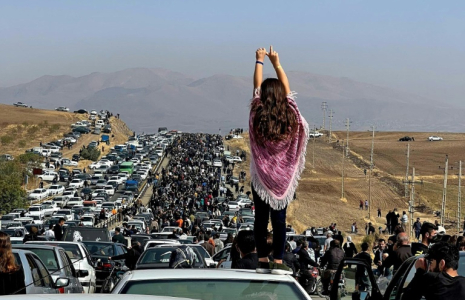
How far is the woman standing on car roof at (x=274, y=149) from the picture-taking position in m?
6.95

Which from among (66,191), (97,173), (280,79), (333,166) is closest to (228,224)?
(66,191)

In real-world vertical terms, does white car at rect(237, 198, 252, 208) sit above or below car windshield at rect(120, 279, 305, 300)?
below

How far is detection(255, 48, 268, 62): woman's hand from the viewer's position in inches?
283

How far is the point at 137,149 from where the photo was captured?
6427 inches

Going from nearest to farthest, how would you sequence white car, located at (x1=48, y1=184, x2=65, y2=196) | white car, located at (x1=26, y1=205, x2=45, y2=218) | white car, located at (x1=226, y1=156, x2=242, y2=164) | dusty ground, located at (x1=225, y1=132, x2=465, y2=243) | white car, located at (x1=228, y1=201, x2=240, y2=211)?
white car, located at (x1=26, y1=205, x2=45, y2=218) < white car, located at (x1=228, y1=201, x2=240, y2=211) < dusty ground, located at (x1=225, y1=132, x2=465, y2=243) < white car, located at (x1=48, y1=184, x2=65, y2=196) < white car, located at (x1=226, y1=156, x2=242, y2=164)

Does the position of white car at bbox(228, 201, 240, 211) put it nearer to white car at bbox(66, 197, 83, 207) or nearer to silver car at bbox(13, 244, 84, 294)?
white car at bbox(66, 197, 83, 207)

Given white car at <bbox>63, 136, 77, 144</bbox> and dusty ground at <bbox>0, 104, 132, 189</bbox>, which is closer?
dusty ground at <bbox>0, 104, 132, 189</bbox>

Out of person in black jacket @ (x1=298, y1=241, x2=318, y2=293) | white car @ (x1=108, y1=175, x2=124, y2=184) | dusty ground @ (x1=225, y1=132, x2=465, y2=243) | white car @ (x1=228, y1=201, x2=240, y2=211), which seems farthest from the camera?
white car @ (x1=108, y1=175, x2=124, y2=184)

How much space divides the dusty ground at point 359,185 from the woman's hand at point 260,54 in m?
64.6

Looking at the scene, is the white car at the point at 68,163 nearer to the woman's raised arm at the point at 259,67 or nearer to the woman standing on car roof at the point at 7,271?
the woman standing on car roof at the point at 7,271

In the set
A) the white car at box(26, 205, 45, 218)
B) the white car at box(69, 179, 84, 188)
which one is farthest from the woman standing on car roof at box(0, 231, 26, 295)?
the white car at box(69, 179, 84, 188)

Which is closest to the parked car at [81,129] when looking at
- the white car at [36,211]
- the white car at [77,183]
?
the white car at [77,183]

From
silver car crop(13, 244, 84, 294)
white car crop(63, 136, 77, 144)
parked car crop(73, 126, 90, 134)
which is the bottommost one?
silver car crop(13, 244, 84, 294)

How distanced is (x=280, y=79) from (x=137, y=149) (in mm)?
156852
